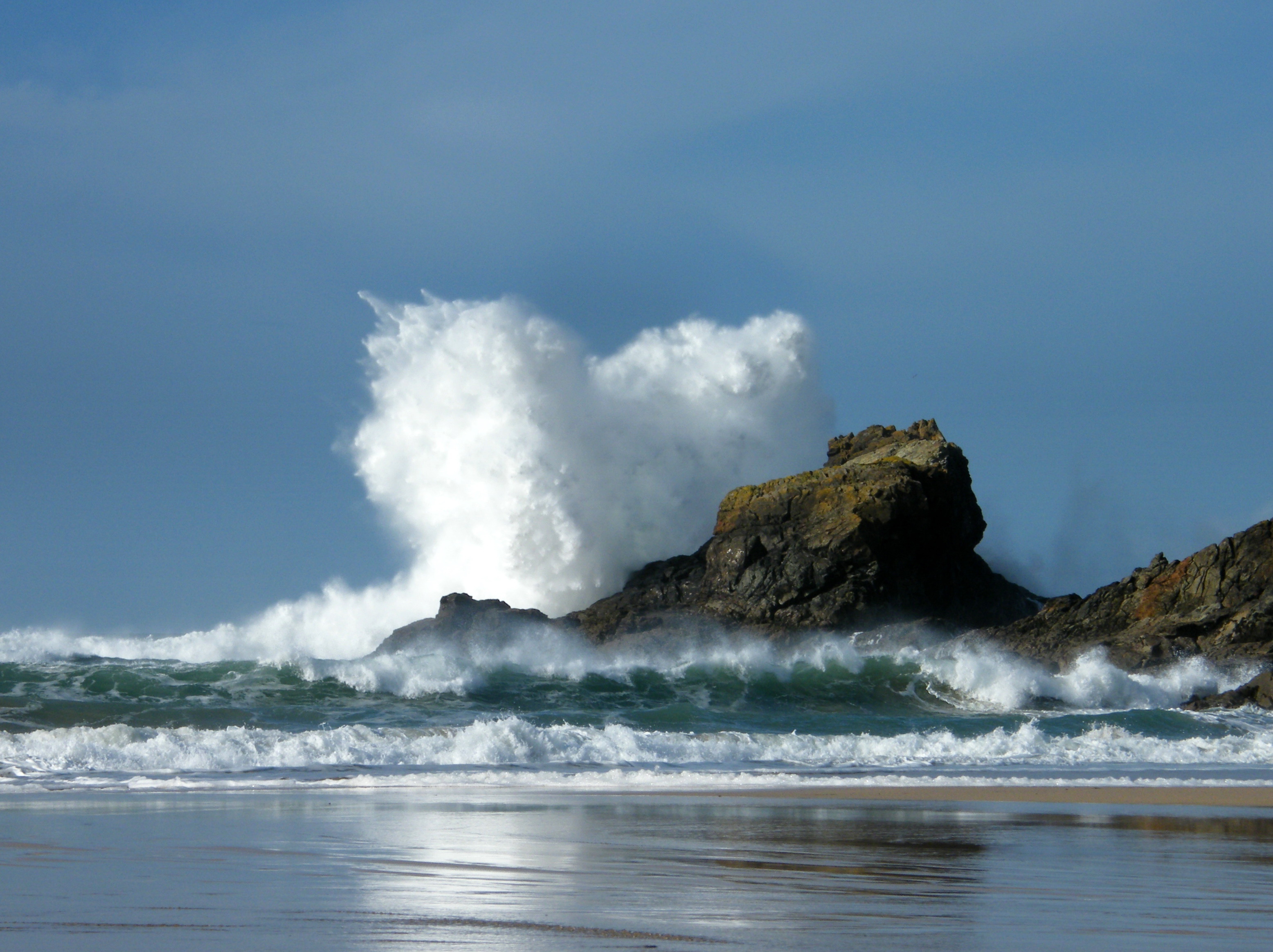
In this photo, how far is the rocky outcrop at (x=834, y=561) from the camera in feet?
89.5

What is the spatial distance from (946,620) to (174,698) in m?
16.8

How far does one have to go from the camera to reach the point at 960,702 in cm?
2353

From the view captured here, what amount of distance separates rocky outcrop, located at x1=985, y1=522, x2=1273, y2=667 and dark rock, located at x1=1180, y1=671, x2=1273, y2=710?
316 cm

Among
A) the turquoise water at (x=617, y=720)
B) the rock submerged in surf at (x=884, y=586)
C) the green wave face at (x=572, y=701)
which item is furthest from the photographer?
the rock submerged in surf at (x=884, y=586)

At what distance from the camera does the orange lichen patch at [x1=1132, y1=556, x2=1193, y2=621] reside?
2588 cm

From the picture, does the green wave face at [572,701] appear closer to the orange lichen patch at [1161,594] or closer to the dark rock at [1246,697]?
the dark rock at [1246,697]

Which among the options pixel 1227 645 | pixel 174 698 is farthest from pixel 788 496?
pixel 174 698

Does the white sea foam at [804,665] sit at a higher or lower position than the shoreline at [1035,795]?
higher

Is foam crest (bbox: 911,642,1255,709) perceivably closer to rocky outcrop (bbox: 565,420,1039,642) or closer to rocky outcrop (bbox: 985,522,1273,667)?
rocky outcrop (bbox: 985,522,1273,667)

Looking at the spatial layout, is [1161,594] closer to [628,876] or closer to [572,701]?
[572,701]

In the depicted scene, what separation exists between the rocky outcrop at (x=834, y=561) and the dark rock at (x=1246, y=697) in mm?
7502

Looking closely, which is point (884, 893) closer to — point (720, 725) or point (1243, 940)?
point (1243, 940)

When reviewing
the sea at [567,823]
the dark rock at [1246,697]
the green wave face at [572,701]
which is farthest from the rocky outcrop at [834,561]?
the dark rock at [1246,697]

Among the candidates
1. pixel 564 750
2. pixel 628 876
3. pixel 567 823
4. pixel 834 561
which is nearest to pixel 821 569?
pixel 834 561
